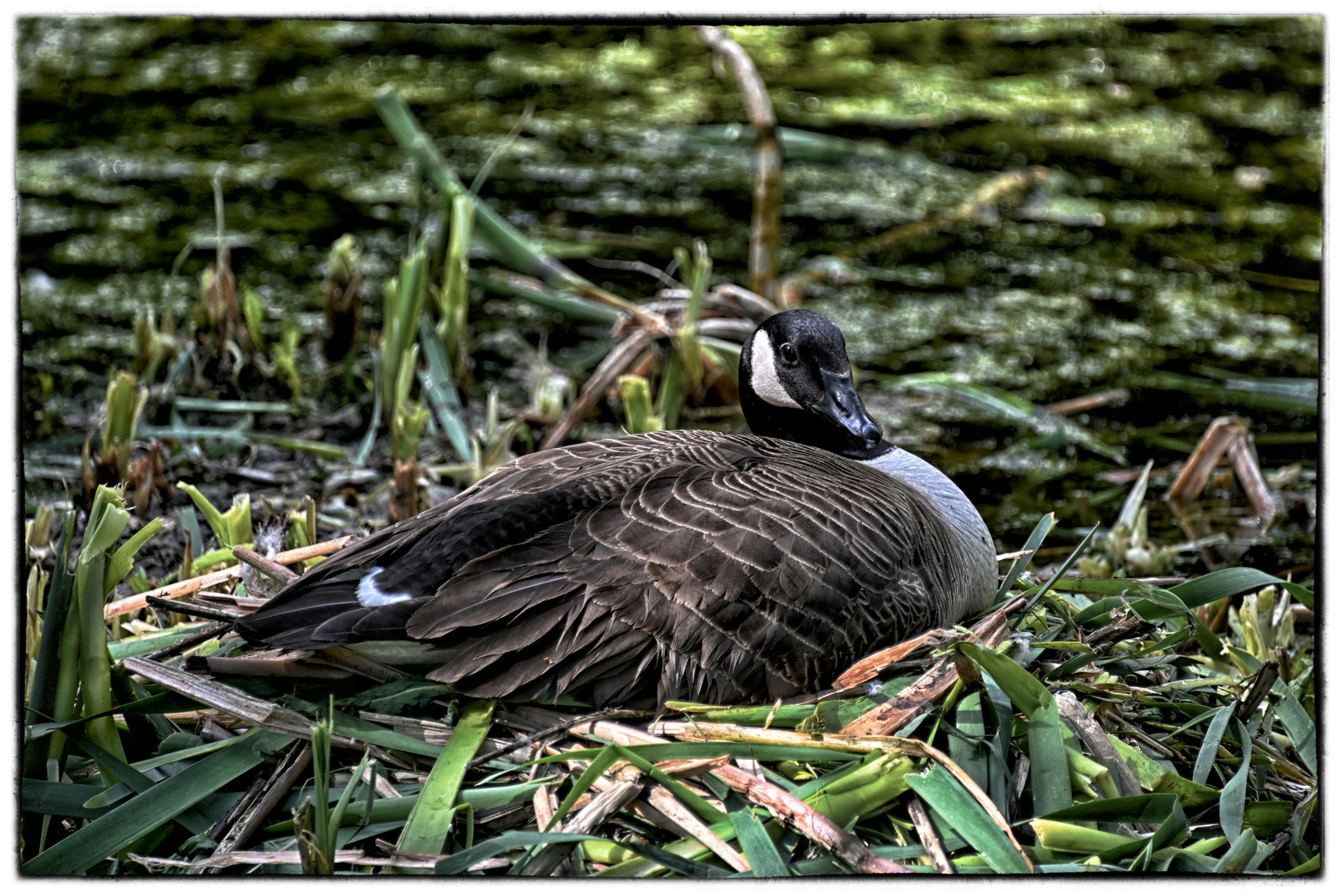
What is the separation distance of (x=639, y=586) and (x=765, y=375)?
108 cm

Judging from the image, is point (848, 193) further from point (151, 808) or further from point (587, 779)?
point (151, 808)

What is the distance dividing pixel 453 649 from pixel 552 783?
1.15 feet

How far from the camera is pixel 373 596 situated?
8.98 ft

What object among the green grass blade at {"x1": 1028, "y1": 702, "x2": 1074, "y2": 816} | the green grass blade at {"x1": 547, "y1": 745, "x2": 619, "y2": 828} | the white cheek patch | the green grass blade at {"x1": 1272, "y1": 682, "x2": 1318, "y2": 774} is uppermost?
the white cheek patch

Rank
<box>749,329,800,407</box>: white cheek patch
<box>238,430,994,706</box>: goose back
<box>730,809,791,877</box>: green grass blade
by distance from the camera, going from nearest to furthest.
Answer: <box>730,809,791,877</box>: green grass blade < <box>238,430,994,706</box>: goose back < <box>749,329,800,407</box>: white cheek patch

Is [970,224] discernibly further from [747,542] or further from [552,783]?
[552,783]

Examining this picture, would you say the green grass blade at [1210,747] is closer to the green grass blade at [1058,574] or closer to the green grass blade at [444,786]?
the green grass blade at [1058,574]

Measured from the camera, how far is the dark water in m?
5.70

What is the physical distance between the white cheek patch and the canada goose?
503 mm

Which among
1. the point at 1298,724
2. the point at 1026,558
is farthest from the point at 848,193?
the point at 1298,724

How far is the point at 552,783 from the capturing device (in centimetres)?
256

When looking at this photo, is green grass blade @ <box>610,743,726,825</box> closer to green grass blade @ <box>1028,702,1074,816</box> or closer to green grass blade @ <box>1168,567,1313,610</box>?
green grass blade @ <box>1028,702,1074,816</box>

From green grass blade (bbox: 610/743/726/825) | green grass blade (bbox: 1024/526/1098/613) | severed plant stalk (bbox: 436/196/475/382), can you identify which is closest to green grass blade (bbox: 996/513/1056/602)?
green grass blade (bbox: 1024/526/1098/613)

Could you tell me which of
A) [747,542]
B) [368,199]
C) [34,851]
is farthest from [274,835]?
[368,199]
